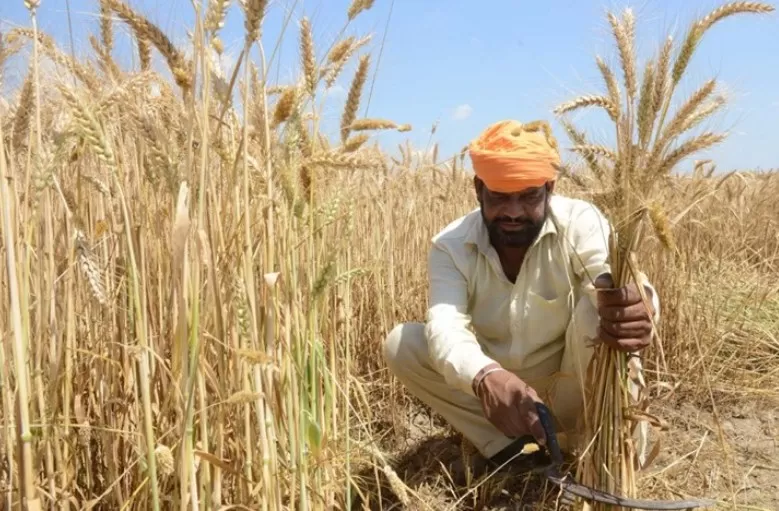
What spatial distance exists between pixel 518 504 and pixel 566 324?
0.55 m

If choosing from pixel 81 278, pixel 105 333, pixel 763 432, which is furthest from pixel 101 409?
pixel 763 432

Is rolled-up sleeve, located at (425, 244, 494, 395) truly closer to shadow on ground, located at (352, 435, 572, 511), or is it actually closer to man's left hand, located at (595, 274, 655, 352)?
shadow on ground, located at (352, 435, 572, 511)

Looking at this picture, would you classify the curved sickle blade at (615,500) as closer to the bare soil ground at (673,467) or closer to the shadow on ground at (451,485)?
the bare soil ground at (673,467)

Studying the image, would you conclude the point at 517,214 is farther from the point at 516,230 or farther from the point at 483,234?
the point at 483,234

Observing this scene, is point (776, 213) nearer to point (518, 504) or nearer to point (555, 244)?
point (555, 244)

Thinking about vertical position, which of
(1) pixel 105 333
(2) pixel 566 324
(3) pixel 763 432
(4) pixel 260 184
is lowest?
(3) pixel 763 432

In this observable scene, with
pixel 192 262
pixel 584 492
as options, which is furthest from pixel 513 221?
pixel 192 262

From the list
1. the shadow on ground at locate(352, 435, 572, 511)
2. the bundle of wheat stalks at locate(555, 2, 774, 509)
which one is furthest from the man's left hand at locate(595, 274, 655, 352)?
the shadow on ground at locate(352, 435, 572, 511)

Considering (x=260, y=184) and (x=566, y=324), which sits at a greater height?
(x=260, y=184)

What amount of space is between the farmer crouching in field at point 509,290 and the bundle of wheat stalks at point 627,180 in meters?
0.45

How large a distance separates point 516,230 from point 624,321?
29.3 inches

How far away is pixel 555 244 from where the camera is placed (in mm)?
2023

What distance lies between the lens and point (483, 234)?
2107 millimetres

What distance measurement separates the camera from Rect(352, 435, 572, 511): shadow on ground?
1.78 m
